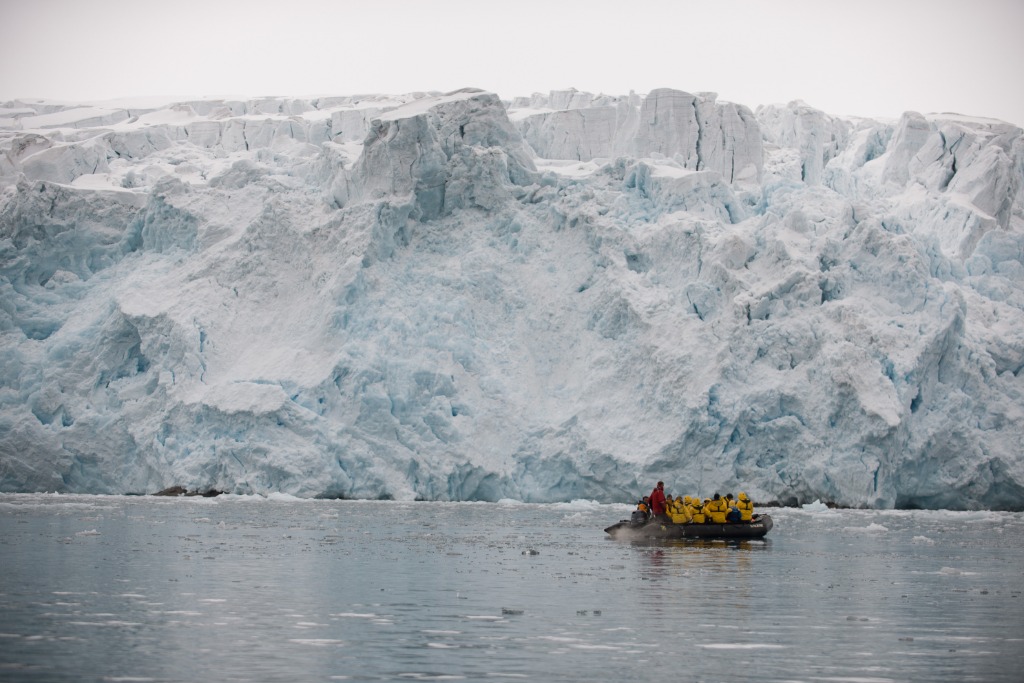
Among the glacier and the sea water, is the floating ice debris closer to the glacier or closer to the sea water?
the sea water

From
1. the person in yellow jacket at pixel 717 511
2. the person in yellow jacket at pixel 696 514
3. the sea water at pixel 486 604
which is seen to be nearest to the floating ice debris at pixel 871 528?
the sea water at pixel 486 604

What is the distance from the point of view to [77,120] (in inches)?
2172

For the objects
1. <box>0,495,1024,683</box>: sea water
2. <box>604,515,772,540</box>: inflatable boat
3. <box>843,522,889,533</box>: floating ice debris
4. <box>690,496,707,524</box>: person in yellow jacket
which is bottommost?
<box>843,522,889,533</box>: floating ice debris

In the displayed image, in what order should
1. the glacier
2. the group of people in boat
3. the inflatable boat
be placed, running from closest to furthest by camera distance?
1. the inflatable boat
2. the group of people in boat
3. the glacier

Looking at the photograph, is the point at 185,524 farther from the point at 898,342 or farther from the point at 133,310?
the point at 898,342

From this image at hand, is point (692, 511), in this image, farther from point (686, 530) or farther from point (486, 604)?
point (486, 604)

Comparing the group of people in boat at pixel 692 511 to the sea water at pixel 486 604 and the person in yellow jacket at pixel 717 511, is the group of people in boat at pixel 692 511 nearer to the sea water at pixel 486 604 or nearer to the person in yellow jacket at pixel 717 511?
the person in yellow jacket at pixel 717 511

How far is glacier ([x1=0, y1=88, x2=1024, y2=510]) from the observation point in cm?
3025

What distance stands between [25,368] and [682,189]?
676 inches

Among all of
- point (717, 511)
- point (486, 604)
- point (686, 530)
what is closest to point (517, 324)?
point (717, 511)

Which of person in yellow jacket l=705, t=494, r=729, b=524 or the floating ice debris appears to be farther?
the floating ice debris

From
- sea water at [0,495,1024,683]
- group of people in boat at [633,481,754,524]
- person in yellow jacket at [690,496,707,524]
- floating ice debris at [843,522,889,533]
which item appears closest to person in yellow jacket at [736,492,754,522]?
group of people in boat at [633,481,754,524]

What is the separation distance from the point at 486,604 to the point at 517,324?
21.4 meters

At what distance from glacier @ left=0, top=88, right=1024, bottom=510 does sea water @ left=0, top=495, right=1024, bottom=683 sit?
714cm
